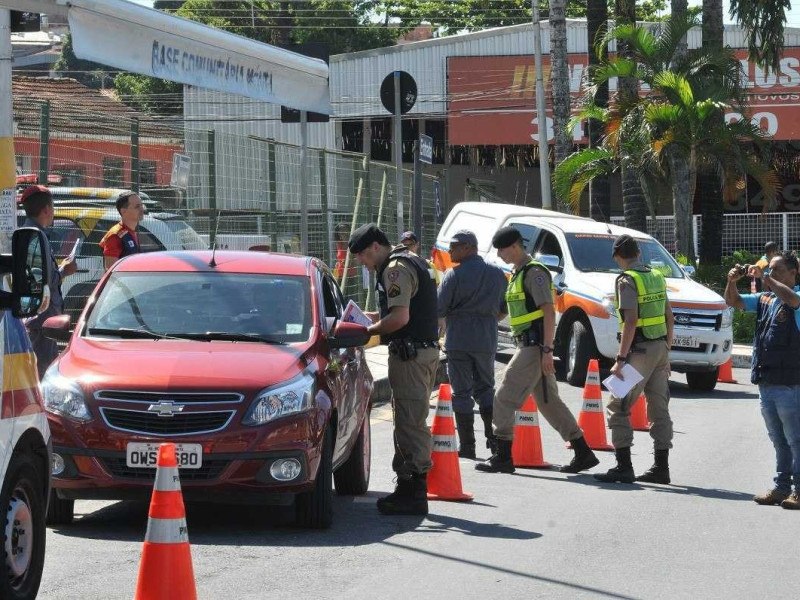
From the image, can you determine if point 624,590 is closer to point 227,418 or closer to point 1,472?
point 227,418

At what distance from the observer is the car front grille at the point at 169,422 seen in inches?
317

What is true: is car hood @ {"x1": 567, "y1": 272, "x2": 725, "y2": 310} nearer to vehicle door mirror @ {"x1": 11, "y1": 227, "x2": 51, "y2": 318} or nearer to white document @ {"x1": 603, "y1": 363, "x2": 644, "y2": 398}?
white document @ {"x1": 603, "y1": 363, "x2": 644, "y2": 398}

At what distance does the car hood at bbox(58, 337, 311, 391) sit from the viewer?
26.8ft

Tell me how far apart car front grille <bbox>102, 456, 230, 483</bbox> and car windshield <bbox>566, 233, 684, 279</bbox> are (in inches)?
459

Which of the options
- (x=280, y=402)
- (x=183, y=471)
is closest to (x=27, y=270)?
(x=183, y=471)

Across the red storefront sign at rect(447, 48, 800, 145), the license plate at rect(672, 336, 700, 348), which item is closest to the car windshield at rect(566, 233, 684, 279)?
the license plate at rect(672, 336, 700, 348)

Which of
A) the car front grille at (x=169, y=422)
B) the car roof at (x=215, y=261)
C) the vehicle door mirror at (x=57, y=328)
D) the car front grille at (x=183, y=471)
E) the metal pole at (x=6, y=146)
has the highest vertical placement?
the metal pole at (x=6, y=146)

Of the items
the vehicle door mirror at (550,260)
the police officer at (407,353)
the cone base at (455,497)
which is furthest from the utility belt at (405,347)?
the vehicle door mirror at (550,260)

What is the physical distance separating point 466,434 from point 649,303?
2022mm

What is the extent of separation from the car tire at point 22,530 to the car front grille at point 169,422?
57.7 inches

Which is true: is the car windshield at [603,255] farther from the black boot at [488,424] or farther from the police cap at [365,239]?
the police cap at [365,239]

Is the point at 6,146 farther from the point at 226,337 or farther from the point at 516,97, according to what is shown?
the point at 516,97

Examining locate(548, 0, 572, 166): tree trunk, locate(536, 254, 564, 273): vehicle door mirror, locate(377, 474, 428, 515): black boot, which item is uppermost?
locate(548, 0, 572, 166): tree trunk

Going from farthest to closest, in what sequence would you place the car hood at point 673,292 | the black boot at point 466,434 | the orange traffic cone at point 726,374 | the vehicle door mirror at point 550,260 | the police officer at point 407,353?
1. the orange traffic cone at point 726,374
2. the vehicle door mirror at point 550,260
3. the car hood at point 673,292
4. the black boot at point 466,434
5. the police officer at point 407,353
